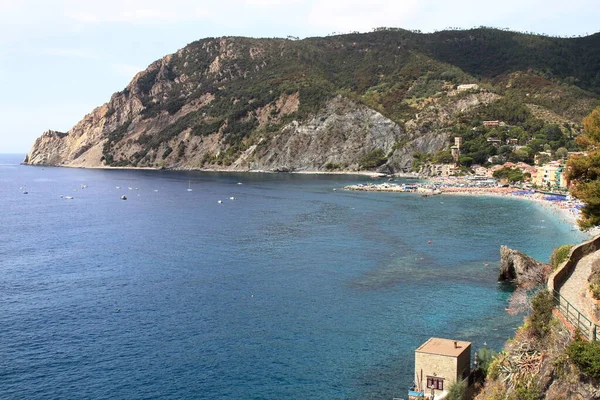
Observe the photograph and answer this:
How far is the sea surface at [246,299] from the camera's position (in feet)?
98.9

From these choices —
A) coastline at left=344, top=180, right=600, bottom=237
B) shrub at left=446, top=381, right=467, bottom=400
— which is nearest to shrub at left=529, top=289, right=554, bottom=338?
shrub at left=446, top=381, right=467, bottom=400

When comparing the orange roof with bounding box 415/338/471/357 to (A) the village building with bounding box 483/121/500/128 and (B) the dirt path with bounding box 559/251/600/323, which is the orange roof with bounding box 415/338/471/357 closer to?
(B) the dirt path with bounding box 559/251/600/323

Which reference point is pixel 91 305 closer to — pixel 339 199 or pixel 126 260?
pixel 126 260

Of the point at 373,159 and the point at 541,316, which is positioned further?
the point at 373,159

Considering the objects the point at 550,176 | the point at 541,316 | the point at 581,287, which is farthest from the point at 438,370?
the point at 550,176

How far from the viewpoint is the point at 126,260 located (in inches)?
Result: 2276

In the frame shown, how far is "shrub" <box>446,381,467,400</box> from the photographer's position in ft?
80.1

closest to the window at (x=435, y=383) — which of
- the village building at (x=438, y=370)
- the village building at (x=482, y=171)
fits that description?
the village building at (x=438, y=370)

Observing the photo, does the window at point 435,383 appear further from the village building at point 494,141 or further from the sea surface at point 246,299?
the village building at point 494,141

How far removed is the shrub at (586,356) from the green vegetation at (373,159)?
167 metres

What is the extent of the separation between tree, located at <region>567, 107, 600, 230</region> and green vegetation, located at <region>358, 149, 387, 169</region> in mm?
144685

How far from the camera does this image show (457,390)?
24.7 m

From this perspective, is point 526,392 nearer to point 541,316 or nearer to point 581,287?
point 541,316

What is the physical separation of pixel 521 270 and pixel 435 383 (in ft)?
81.2
